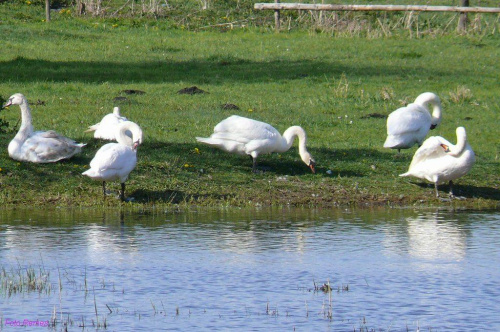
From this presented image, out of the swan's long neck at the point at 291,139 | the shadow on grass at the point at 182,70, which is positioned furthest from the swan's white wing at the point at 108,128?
the shadow on grass at the point at 182,70

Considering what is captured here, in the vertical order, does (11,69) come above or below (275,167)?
above

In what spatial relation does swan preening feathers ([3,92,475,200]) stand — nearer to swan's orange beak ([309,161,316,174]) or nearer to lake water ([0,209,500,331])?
swan's orange beak ([309,161,316,174])

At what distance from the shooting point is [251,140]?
1480 centimetres

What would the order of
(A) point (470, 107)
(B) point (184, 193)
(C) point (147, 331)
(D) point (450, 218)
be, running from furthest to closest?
(A) point (470, 107) < (B) point (184, 193) < (D) point (450, 218) < (C) point (147, 331)

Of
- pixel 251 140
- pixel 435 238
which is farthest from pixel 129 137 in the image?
pixel 435 238

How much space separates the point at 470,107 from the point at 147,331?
48.9 ft

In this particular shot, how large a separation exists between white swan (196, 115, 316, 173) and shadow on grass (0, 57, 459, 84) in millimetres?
8704

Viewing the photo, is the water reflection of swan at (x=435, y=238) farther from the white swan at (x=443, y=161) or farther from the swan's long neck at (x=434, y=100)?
the swan's long neck at (x=434, y=100)

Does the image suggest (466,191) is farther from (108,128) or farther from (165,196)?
(108,128)

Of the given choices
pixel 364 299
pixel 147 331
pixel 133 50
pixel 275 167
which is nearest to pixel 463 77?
pixel 133 50

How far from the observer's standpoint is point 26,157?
14.3 m

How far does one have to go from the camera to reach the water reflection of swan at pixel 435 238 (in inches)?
416

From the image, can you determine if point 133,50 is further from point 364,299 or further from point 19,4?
point 364,299

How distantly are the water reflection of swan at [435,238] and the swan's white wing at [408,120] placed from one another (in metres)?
3.37
